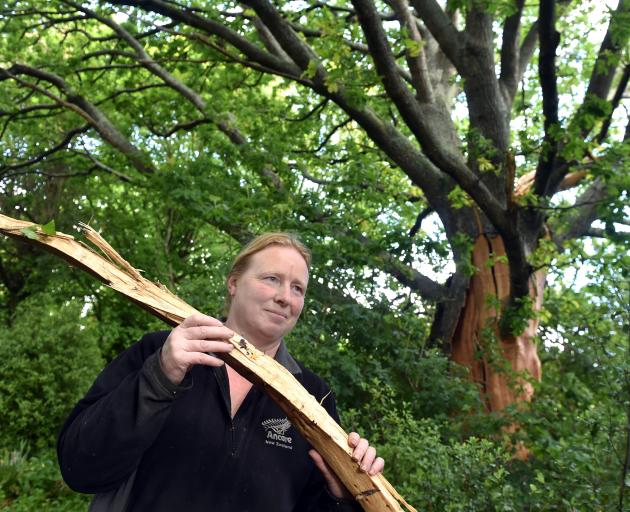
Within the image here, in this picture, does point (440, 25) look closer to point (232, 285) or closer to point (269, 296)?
point (232, 285)

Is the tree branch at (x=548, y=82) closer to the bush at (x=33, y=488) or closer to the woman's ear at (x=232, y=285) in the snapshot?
the woman's ear at (x=232, y=285)

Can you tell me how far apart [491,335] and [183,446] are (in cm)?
673

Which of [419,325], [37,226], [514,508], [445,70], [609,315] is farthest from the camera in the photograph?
[445,70]

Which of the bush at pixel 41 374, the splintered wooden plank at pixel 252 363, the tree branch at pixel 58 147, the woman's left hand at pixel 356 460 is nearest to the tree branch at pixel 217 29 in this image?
the tree branch at pixel 58 147

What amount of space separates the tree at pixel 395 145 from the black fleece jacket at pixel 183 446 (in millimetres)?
4567

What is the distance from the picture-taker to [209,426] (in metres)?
2.16

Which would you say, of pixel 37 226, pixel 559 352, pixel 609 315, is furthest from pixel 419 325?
pixel 37 226

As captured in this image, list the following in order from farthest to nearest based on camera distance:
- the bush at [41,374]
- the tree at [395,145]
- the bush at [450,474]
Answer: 1. the bush at [41,374]
2. the tree at [395,145]
3. the bush at [450,474]

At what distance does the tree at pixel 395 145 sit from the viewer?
6641 millimetres

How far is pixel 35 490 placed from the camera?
21.6 feet

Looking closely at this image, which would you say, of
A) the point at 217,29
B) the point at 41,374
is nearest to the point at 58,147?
the point at 41,374

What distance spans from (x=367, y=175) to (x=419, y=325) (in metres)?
2.11

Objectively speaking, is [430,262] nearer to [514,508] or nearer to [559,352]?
[559,352]

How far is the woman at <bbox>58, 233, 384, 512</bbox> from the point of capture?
1.84m
